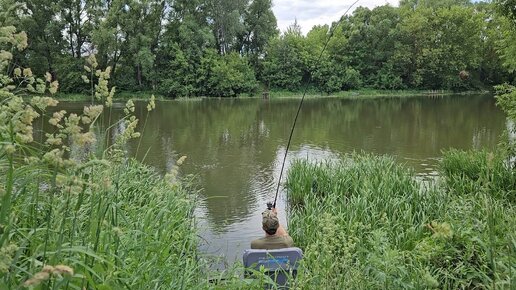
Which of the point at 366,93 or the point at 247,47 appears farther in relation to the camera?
the point at 247,47

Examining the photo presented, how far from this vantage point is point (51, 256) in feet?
5.94

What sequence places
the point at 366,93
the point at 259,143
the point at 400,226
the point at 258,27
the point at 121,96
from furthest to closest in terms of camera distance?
the point at 258,27
the point at 366,93
the point at 121,96
the point at 259,143
the point at 400,226

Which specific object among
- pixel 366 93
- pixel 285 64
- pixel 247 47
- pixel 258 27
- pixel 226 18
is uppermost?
pixel 226 18

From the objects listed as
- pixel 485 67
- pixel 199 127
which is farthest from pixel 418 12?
pixel 199 127

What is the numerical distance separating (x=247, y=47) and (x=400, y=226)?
150 ft

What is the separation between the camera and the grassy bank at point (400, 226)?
3361 mm

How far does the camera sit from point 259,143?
16.4 meters

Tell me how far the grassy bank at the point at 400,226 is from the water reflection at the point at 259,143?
115 centimetres

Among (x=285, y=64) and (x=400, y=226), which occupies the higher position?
(x=285, y=64)

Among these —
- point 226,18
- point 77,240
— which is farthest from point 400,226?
point 226,18

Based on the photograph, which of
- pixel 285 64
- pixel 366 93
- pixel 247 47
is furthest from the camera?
pixel 247 47

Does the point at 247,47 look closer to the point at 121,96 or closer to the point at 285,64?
the point at 285,64

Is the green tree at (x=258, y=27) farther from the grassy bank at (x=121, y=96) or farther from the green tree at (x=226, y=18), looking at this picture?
the grassy bank at (x=121, y=96)

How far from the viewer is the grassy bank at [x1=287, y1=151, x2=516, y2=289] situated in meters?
3.36
